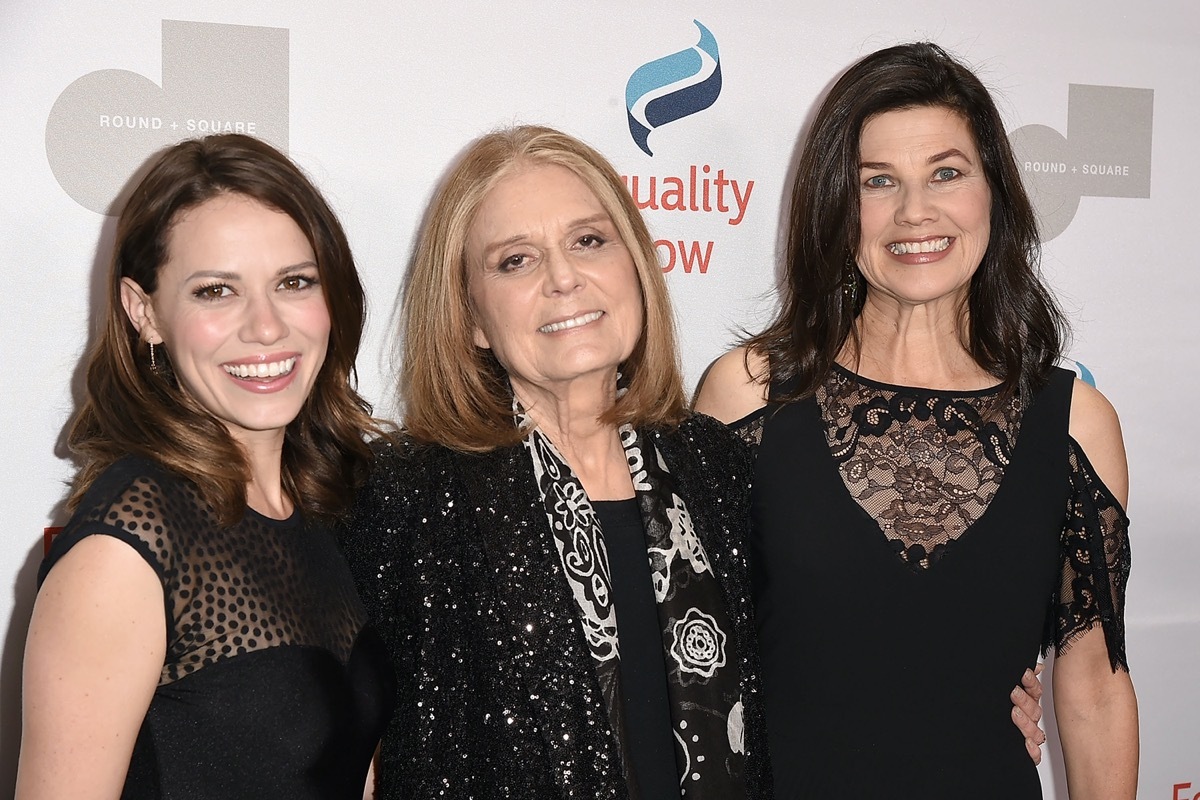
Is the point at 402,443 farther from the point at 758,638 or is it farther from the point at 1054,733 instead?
the point at 1054,733

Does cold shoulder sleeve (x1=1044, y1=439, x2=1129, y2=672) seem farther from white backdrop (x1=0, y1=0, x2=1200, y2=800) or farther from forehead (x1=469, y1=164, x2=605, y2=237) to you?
forehead (x1=469, y1=164, x2=605, y2=237)

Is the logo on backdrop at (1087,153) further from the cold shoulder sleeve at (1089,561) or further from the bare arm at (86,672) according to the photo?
the bare arm at (86,672)

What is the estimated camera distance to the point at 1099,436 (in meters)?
2.18

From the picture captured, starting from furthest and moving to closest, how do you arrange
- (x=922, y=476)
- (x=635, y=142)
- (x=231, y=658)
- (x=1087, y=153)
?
1. (x=1087, y=153)
2. (x=635, y=142)
3. (x=922, y=476)
4. (x=231, y=658)

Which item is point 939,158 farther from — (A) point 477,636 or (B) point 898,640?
(A) point 477,636

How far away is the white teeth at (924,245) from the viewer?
213 centimetres

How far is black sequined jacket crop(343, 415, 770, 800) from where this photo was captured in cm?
177

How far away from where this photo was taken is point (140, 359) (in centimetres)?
171

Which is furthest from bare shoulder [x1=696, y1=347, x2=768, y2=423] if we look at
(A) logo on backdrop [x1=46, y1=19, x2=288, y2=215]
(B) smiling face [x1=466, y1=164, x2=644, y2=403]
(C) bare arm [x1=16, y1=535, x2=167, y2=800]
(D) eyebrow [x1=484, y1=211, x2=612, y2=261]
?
(C) bare arm [x1=16, y1=535, x2=167, y2=800]

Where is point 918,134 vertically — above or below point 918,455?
above

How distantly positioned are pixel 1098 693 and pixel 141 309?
193 cm

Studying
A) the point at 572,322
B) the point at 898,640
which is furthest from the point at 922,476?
the point at 572,322

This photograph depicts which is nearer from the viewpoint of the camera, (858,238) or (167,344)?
Answer: (167,344)

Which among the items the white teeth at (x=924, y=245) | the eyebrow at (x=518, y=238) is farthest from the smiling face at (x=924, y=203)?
the eyebrow at (x=518, y=238)
